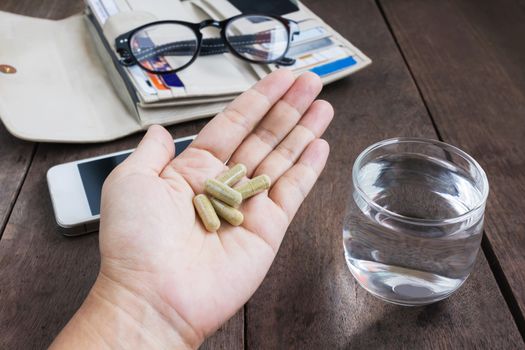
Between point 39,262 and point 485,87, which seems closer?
point 39,262

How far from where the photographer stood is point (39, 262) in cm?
75

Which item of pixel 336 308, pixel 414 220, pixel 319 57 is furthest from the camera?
pixel 319 57

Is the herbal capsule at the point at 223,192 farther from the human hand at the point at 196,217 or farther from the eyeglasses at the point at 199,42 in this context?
the eyeglasses at the point at 199,42

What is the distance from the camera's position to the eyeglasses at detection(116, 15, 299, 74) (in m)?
1.06

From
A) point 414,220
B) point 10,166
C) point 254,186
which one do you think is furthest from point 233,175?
point 10,166

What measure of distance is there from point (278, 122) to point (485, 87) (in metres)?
0.50

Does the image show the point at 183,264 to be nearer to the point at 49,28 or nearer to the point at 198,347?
the point at 198,347

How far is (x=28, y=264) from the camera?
2.45ft

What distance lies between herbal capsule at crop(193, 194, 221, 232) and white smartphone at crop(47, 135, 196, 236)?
0.54 ft

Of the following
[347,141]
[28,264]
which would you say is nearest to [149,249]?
[28,264]

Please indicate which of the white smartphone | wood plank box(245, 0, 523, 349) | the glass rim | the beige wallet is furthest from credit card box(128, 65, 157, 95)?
the glass rim

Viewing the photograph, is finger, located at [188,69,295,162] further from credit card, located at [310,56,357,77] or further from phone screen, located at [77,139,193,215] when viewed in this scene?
credit card, located at [310,56,357,77]

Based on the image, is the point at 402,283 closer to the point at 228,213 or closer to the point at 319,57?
the point at 228,213

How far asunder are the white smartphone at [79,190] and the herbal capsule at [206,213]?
0.54 feet
